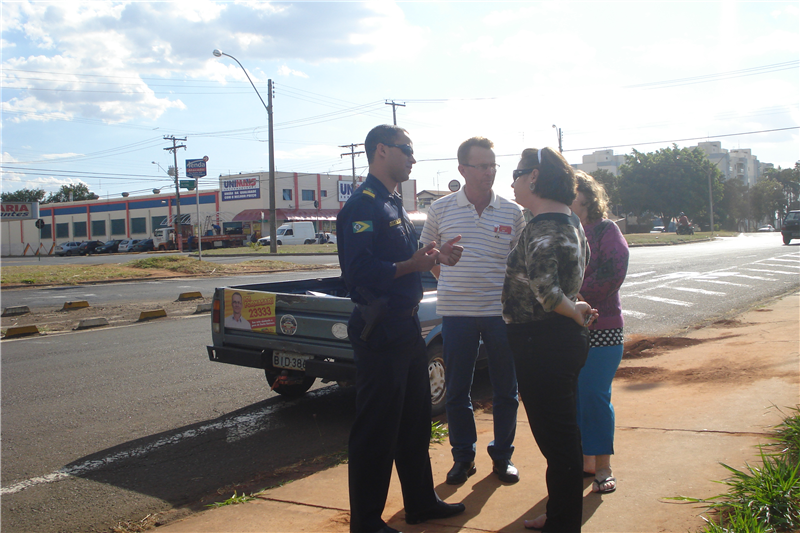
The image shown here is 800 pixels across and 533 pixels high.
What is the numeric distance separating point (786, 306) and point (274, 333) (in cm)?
938

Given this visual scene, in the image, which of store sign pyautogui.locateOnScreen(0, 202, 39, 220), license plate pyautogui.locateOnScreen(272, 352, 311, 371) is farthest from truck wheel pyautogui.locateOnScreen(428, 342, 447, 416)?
store sign pyautogui.locateOnScreen(0, 202, 39, 220)

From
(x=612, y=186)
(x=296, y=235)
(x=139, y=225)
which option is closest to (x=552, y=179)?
(x=296, y=235)

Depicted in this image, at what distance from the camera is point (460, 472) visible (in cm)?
386

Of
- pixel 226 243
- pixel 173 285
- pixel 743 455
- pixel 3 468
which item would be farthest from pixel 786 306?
pixel 226 243

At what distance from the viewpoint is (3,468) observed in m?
4.58

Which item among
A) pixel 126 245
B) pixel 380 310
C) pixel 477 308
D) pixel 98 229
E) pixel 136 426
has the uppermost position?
pixel 98 229

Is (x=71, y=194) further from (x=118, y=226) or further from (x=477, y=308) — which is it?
(x=477, y=308)

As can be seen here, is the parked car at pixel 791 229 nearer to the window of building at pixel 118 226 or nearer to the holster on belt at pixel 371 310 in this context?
the holster on belt at pixel 371 310

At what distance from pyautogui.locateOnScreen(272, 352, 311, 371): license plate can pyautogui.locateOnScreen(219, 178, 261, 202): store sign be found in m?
62.4

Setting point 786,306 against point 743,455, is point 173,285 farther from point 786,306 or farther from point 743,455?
point 743,455

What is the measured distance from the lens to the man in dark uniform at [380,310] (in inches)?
117

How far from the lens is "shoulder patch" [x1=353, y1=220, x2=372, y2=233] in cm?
295

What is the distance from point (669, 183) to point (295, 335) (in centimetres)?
7053

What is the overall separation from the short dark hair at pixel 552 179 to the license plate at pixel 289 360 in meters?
3.01
